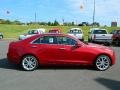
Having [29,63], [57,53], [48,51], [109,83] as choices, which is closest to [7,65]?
[29,63]

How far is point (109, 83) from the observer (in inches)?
418

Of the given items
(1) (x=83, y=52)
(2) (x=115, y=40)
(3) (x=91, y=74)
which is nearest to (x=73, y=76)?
(3) (x=91, y=74)

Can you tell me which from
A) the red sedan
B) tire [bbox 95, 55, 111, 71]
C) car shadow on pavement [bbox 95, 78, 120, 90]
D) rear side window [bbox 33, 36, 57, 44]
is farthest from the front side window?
car shadow on pavement [bbox 95, 78, 120, 90]

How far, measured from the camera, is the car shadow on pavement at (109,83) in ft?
32.7

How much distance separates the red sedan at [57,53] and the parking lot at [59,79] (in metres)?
0.33

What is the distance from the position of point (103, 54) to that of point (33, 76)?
3.22m

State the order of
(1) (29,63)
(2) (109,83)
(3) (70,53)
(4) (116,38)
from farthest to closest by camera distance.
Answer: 1. (4) (116,38)
2. (3) (70,53)
3. (1) (29,63)
4. (2) (109,83)

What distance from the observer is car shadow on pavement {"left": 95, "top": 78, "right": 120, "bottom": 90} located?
9.97m

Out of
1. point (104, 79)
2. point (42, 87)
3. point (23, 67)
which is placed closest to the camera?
point (42, 87)

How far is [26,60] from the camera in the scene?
523 inches

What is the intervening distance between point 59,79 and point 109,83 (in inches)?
66.4

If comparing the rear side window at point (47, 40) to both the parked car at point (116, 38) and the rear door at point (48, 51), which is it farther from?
the parked car at point (116, 38)

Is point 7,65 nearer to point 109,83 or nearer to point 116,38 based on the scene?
point 109,83

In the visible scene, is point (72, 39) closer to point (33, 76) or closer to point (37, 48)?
point (37, 48)
